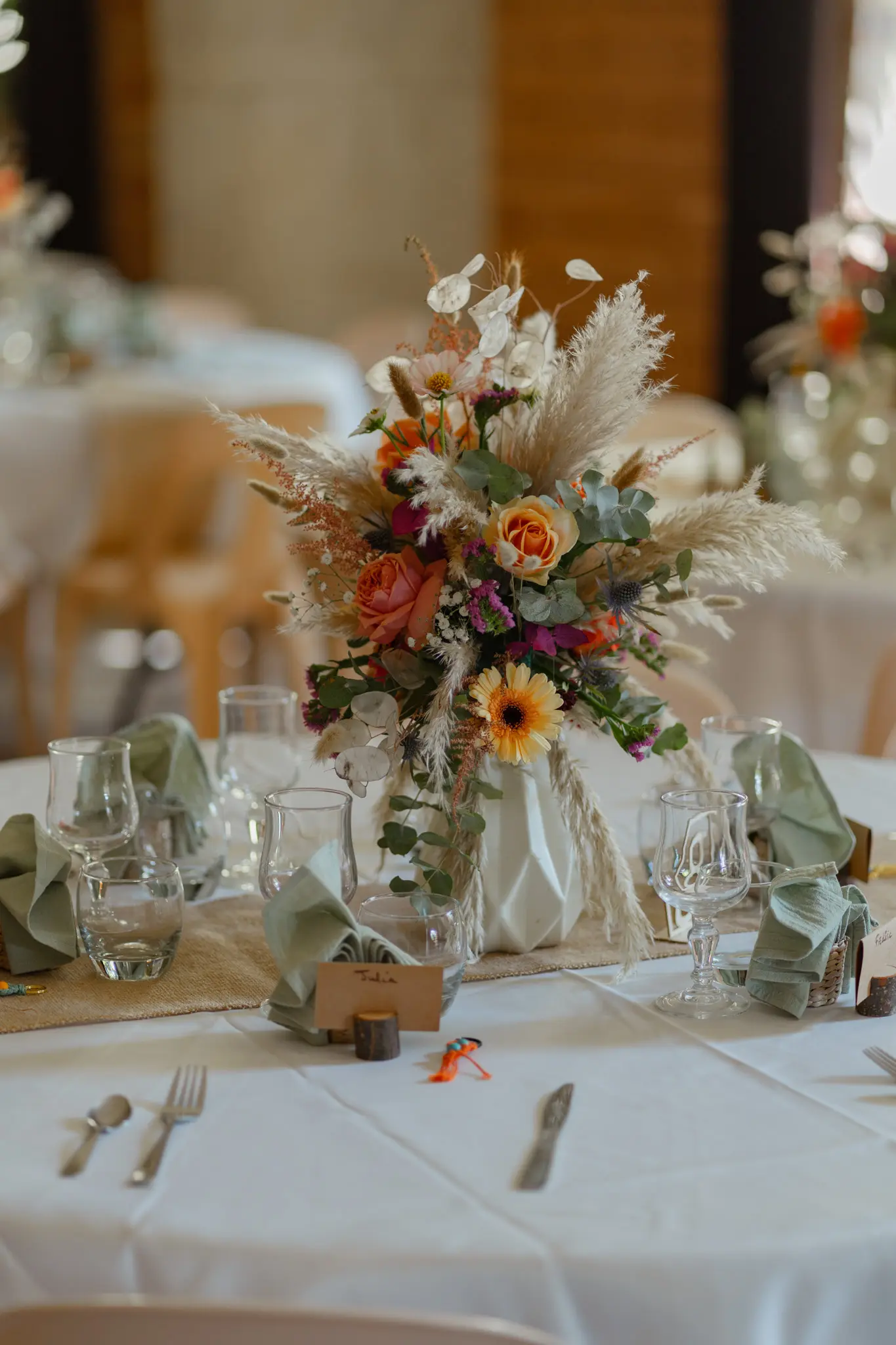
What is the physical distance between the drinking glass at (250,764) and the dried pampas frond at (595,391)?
432 millimetres

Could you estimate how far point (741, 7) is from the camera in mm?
5691

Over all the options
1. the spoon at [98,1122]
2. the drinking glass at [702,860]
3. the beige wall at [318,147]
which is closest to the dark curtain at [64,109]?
the beige wall at [318,147]

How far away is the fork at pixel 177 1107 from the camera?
2.95ft

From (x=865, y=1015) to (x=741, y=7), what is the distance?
5359mm

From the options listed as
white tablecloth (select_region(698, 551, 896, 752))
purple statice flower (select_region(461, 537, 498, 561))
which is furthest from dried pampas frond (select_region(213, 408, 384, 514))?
white tablecloth (select_region(698, 551, 896, 752))

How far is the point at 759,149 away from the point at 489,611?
5.11 m

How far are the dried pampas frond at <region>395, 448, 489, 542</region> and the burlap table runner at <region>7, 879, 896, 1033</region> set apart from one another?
0.36 m

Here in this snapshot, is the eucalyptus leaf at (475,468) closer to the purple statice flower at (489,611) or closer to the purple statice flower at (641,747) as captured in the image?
the purple statice flower at (489,611)

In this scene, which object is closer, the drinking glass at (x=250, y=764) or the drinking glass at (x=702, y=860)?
the drinking glass at (x=702, y=860)

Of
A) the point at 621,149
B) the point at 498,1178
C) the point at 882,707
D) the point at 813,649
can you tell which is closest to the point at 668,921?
the point at 498,1178

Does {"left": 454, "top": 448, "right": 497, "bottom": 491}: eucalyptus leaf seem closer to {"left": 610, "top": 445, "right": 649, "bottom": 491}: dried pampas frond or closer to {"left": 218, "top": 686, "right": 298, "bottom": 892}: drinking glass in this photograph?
{"left": 610, "top": 445, "right": 649, "bottom": 491}: dried pampas frond

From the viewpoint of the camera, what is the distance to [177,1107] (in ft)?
3.20

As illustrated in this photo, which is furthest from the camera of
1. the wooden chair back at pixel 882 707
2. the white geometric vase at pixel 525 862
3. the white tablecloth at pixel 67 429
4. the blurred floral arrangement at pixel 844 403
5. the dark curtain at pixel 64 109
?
the dark curtain at pixel 64 109

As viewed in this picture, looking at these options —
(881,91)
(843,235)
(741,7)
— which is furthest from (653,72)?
(843,235)
